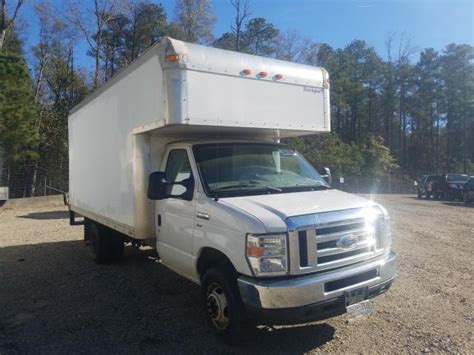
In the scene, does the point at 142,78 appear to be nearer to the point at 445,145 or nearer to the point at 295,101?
the point at 295,101

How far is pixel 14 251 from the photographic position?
9.59 metres

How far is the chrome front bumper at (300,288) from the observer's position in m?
3.73

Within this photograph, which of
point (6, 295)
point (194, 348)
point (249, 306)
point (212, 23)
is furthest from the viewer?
point (212, 23)

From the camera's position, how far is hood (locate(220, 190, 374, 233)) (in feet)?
12.9

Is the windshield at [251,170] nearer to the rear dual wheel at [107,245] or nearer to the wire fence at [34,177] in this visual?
the rear dual wheel at [107,245]

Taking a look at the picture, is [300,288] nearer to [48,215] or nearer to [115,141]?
[115,141]

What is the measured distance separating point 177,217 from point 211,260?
2.62ft

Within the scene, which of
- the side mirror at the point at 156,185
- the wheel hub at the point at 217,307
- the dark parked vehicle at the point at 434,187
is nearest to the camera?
the wheel hub at the point at 217,307

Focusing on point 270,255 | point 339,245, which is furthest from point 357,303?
point 270,255

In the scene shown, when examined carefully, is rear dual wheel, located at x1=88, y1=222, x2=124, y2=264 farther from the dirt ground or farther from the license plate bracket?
the license plate bracket

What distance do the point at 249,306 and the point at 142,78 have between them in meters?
3.25

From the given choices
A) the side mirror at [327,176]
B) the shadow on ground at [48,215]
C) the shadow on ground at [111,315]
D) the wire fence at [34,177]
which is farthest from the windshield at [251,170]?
the wire fence at [34,177]

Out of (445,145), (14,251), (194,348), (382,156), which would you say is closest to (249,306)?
(194,348)

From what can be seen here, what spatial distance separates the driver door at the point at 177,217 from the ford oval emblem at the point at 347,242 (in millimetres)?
1657
